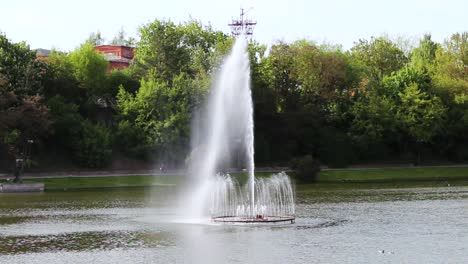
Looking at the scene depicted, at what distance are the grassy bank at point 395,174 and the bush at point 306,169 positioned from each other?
1.75 metres

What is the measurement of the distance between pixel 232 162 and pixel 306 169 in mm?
9666

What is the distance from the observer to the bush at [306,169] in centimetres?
7538

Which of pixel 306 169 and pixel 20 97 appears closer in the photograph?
pixel 306 169

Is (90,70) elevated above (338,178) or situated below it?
above

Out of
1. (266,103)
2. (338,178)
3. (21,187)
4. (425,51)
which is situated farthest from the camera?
(425,51)

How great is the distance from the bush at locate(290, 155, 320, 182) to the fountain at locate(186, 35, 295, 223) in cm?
159

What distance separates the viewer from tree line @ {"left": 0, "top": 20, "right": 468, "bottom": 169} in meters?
82.9

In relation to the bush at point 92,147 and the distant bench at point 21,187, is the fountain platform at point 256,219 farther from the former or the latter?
the bush at point 92,147

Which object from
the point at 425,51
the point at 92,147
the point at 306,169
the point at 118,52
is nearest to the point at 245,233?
the point at 306,169

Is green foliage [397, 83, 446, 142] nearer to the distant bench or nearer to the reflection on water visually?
the reflection on water

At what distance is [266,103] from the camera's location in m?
89.1

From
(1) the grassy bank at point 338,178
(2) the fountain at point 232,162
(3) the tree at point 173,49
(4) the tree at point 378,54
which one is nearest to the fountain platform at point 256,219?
(2) the fountain at point 232,162

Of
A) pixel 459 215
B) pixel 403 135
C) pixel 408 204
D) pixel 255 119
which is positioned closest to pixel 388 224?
pixel 459 215

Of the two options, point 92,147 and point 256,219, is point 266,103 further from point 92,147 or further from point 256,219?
point 256,219
